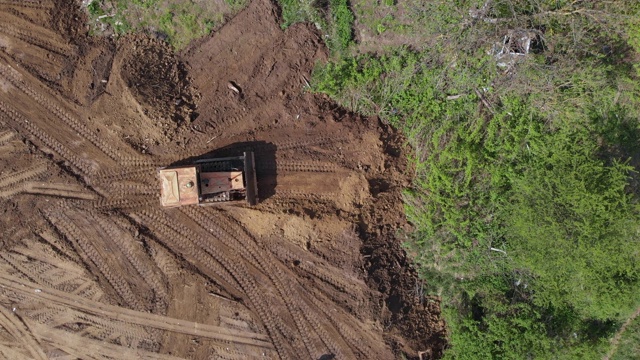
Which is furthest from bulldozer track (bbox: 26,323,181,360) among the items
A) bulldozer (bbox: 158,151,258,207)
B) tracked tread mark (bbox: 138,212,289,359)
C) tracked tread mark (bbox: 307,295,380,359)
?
tracked tread mark (bbox: 307,295,380,359)

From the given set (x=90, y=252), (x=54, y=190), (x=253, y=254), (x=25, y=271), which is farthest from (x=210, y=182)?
(x=25, y=271)

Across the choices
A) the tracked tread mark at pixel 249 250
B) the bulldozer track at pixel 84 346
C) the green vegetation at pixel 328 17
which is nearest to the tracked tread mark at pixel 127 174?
the tracked tread mark at pixel 249 250

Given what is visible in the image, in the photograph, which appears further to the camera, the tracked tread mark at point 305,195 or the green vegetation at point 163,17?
the tracked tread mark at point 305,195

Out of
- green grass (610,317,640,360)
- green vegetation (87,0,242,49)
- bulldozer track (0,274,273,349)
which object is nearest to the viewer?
green vegetation (87,0,242,49)

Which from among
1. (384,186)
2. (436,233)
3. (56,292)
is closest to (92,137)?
(56,292)

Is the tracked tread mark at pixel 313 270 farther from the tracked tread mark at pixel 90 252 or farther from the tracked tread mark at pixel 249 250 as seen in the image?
the tracked tread mark at pixel 90 252

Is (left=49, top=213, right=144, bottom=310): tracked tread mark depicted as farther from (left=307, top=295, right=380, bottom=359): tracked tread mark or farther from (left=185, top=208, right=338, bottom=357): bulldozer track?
(left=307, top=295, right=380, bottom=359): tracked tread mark

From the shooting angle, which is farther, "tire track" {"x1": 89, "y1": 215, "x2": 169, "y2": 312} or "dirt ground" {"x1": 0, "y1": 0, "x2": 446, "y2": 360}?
"tire track" {"x1": 89, "y1": 215, "x2": 169, "y2": 312}

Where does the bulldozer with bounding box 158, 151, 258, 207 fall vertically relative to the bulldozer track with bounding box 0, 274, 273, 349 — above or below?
above
